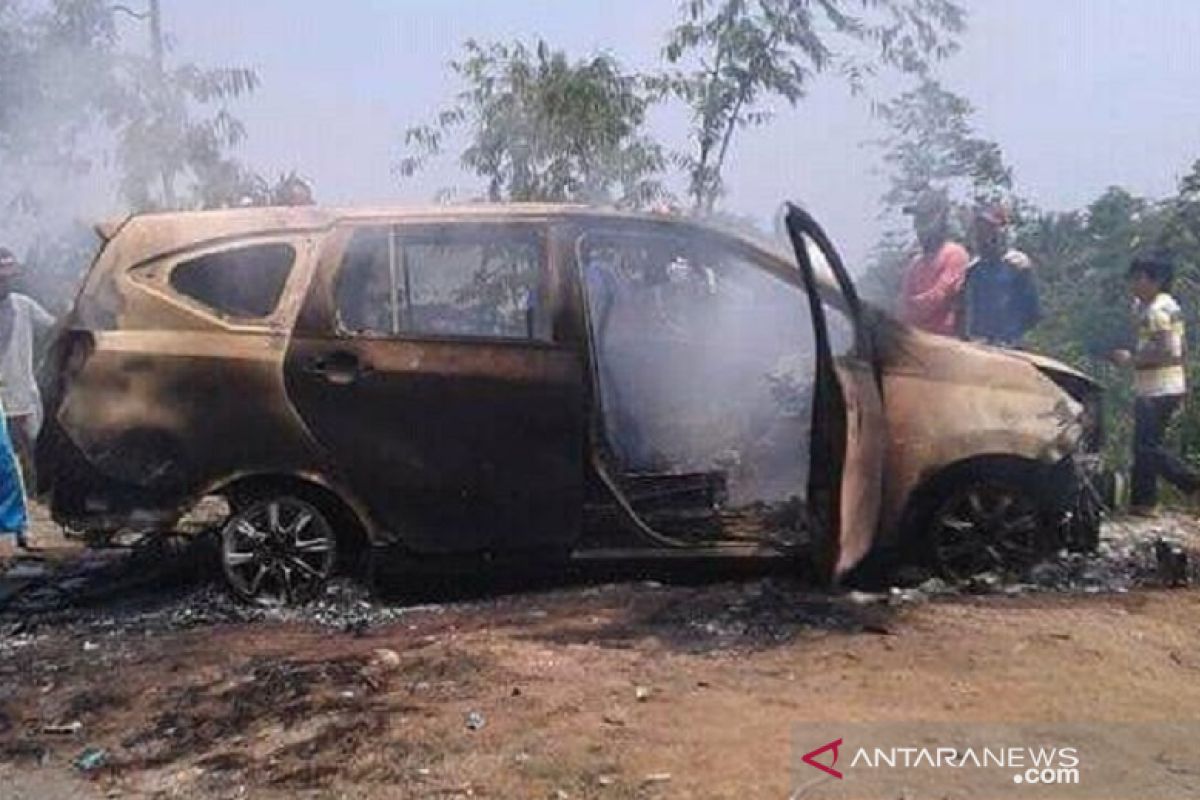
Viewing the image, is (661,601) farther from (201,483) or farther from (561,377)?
(201,483)

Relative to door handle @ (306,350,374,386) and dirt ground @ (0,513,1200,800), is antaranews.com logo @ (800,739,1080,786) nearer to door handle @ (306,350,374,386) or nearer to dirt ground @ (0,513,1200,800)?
dirt ground @ (0,513,1200,800)

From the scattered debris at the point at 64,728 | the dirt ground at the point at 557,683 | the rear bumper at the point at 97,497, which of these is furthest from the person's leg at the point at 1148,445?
the scattered debris at the point at 64,728

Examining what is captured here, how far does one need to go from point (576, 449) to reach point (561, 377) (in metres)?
0.31

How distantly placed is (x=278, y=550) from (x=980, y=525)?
9.83 ft

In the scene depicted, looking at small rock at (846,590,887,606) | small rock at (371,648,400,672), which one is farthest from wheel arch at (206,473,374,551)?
small rock at (846,590,887,606)

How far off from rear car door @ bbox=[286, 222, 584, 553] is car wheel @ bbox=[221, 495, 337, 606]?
0.26m

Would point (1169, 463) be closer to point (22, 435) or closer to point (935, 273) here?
point (935, 273)

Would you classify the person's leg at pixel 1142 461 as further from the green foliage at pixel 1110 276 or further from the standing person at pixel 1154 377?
the green foliage at pixel 1110 276

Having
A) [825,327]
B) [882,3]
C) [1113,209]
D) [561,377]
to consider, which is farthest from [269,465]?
[1113,209]

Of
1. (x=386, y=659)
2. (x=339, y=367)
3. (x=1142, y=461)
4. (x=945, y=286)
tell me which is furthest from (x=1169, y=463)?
(x=386, y=659)

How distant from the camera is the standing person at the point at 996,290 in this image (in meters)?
7.81

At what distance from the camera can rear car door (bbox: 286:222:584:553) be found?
19.5ft

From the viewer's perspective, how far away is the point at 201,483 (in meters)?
6.00

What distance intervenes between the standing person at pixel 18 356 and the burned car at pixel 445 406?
2.33m
